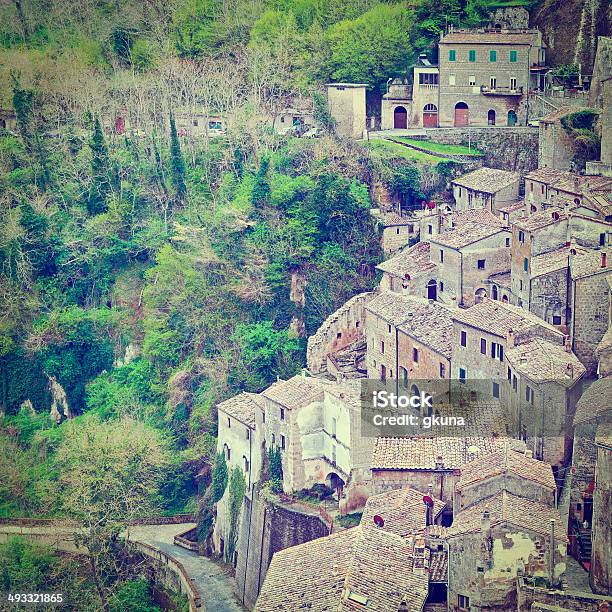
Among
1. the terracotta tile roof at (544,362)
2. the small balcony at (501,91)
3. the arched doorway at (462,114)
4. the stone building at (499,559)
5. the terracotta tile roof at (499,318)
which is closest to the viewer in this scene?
the stone building at (499,559)

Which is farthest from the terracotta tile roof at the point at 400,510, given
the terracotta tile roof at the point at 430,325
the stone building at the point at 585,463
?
the terracotta tile roof at the point at 430,325

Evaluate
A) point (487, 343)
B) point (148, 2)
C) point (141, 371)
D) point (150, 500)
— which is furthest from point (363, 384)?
point (148, 2)

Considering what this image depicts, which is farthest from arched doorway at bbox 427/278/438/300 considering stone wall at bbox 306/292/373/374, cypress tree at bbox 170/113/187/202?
cypress tree at bbox 170/113/187/202

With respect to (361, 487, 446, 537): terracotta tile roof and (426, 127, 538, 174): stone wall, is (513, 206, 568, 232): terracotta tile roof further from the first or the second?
(361, 487, 446, 537): terracotta tile roof

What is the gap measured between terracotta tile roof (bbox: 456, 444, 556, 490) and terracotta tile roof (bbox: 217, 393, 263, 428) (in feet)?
34.7

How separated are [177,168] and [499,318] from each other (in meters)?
25.3

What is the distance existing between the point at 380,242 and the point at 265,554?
53.9 feet

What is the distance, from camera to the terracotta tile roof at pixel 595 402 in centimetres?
4103

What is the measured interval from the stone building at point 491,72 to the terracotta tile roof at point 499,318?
1990 cm

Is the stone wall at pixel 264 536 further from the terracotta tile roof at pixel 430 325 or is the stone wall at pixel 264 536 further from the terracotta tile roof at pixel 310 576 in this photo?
the terracotta tile roof at pixel 430 325

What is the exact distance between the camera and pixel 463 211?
2249 inches

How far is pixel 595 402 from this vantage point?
4172 cm

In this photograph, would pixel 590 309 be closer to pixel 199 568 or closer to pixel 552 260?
pixel 552 260

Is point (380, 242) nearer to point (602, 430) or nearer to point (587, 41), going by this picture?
point (587, 41)
